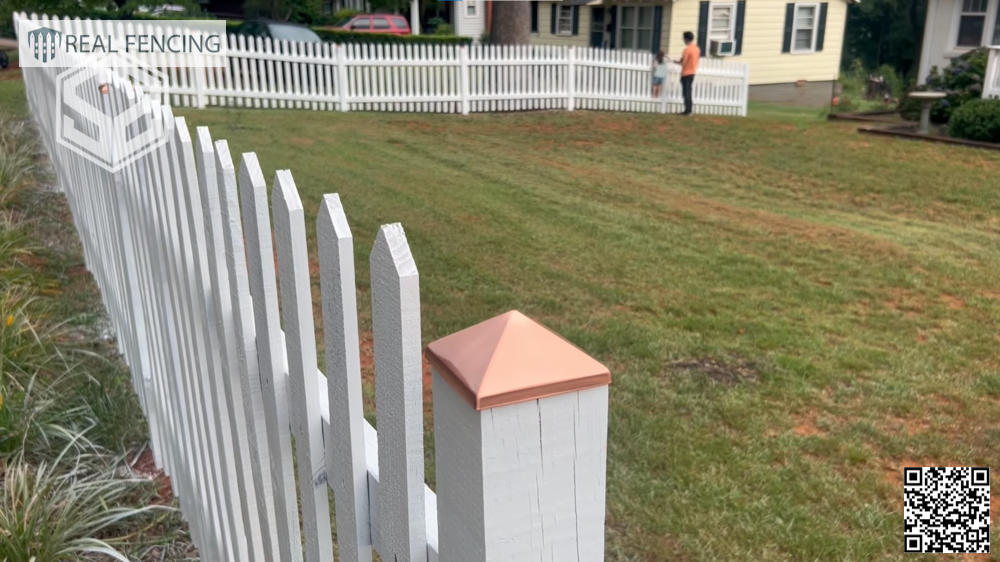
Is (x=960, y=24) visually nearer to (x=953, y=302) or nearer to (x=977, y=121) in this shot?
(x=977, y=121)

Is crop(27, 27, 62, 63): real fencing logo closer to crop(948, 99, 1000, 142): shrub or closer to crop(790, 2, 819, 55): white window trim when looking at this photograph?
crop(948, 99, 1000, 142): shrub

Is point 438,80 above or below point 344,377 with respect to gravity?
below

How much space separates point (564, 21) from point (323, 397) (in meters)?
27.7

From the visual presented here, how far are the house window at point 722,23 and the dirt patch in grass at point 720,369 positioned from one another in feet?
65.8

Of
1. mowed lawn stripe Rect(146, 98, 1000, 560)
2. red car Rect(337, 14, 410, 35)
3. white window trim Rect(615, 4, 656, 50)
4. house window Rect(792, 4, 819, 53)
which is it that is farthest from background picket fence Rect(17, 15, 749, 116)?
red car Rect(337, 14, 410, 35)

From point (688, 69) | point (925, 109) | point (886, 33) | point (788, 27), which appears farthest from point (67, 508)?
point (886, 33)

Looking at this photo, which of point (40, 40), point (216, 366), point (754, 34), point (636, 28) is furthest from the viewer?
point (636, 28)

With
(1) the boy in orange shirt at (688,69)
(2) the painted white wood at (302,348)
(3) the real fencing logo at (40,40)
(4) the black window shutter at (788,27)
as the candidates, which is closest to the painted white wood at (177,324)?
(2) the painted white wood at (302,348)

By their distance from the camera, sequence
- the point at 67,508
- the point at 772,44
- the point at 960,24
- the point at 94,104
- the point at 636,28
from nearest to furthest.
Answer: the point at 67,508 → the point at 94,104 → the point at 960,24 → the point at 772,44 → the point at 636,28

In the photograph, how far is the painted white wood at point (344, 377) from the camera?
49.8 inches

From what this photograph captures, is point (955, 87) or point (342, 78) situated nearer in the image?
point (342, 78)

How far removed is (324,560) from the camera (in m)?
1.56

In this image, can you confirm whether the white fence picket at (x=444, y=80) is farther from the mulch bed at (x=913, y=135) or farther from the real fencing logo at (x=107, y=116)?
the real fencing logo at (x=107, y=116)

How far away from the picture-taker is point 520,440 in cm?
100
